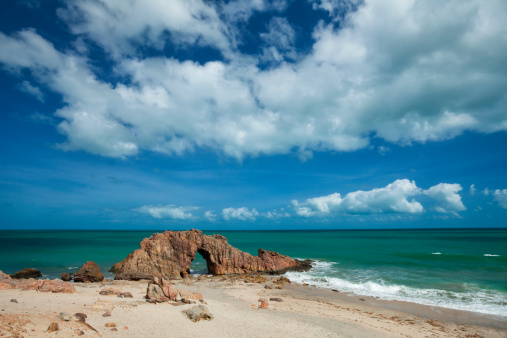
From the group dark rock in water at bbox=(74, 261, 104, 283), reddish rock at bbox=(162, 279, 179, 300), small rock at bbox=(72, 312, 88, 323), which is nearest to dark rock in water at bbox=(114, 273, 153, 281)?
dark rock in water at bbox=(74, 261, 104, 283)

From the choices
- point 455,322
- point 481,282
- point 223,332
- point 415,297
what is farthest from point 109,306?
point 481,282

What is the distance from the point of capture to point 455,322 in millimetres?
17188

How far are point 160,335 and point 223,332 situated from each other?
9.17 ft

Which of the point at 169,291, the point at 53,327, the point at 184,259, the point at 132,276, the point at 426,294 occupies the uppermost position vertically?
the point at 53,327

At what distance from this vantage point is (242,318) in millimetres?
14945

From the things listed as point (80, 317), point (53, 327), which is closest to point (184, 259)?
point (80, 317)

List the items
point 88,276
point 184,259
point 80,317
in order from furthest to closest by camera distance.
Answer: point 184,259 → point 88,276 → point 80,317

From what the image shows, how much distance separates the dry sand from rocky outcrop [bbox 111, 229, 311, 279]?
1040 cm

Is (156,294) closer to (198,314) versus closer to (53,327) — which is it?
(198,314)

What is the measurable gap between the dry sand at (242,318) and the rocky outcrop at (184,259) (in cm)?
1040

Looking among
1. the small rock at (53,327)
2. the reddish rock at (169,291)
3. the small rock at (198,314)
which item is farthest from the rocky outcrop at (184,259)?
the small rock at (53,327)

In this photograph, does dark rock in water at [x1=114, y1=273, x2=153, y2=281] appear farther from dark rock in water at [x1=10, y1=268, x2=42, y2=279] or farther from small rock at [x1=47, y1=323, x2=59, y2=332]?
small rock at [x1=47, y1=323, x2=59, y2=332]

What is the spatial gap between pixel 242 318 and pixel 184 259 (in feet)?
61.1

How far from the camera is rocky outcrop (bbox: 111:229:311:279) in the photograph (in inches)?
1166
